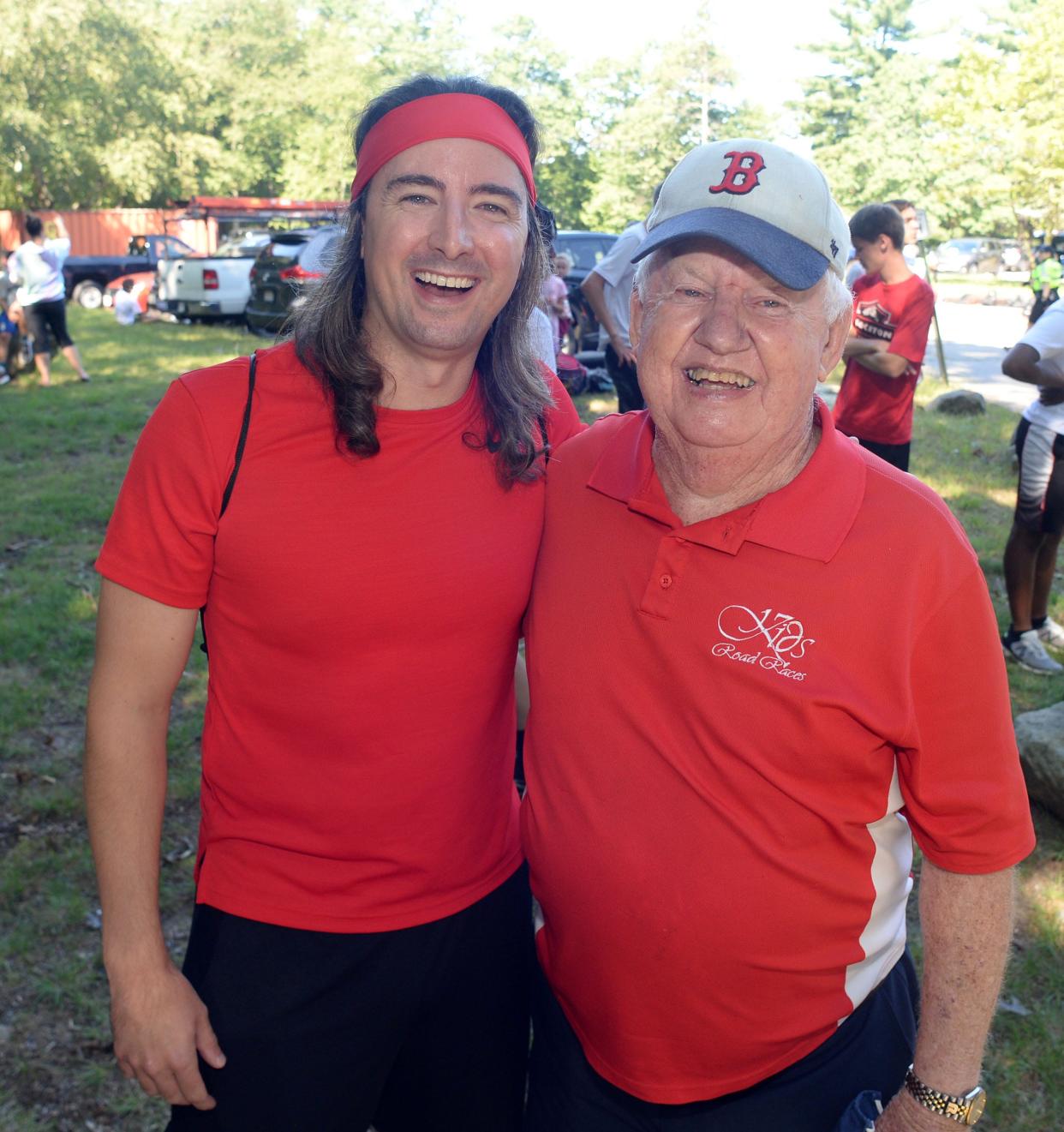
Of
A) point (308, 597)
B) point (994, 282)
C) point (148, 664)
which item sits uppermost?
point (308, 597)

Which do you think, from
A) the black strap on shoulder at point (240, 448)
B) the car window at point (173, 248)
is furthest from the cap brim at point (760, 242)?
the car window at point (173, 248)

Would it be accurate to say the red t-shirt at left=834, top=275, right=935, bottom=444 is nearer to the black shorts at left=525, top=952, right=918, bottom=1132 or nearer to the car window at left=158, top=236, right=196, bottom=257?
the black shorts at left=525, top=952, right=918, bottom=1132

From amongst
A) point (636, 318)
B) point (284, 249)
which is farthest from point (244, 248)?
point (636, 318)

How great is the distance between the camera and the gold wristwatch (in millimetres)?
1687

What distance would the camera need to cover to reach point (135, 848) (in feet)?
6.07

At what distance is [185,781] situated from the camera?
472 centimetres

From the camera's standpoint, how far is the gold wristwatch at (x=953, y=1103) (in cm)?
169

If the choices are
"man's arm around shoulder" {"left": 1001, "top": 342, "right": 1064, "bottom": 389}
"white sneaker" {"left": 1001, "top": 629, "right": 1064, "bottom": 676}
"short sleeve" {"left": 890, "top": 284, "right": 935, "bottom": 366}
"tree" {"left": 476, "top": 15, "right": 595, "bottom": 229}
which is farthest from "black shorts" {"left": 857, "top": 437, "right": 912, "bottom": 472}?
"tree" {"left": 476, "top": 15, "right": 595, "bottom": 229}

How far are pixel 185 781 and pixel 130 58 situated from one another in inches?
1563

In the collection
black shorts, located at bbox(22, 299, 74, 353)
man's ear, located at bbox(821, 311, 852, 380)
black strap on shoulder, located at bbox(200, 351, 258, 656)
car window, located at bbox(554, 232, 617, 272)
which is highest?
man's ear, located at bbox(821, 311, 852, 380)

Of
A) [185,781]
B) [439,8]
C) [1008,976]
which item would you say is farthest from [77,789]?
[439,8]

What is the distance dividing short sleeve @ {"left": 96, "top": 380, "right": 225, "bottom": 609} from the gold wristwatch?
1.45 meters

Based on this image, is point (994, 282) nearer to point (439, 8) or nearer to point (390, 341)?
point (439, 8)

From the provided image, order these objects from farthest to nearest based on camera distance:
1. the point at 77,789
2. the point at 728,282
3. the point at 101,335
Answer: the point at 101,335 < the point at 77,789 < the point at 728,282
